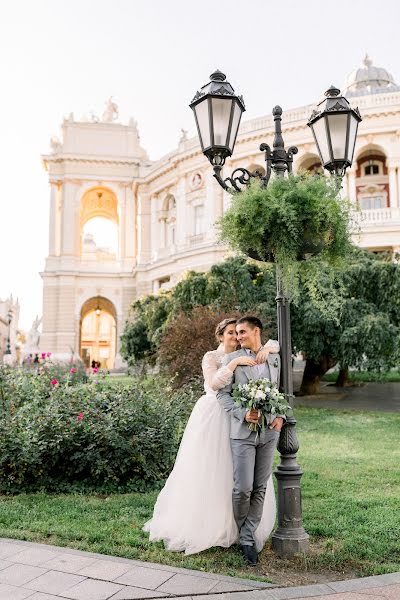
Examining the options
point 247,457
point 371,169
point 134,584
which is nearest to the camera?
point 134,584

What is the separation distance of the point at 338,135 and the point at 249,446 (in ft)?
10.1

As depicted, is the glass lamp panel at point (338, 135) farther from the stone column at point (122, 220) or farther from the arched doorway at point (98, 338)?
the arched doorway at point (98, 338)

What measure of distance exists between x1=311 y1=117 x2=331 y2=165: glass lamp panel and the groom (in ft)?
6.54

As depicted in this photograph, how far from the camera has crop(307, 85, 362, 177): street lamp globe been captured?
5.40m

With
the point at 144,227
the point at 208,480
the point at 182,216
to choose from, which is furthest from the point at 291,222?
the point at 144,227

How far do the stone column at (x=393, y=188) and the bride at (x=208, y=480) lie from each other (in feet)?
93.9

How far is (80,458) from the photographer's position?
21.7 ft

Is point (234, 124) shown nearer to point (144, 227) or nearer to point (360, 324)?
point (360, 324)

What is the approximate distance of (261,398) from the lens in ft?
13.9

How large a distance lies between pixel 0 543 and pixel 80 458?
199cm

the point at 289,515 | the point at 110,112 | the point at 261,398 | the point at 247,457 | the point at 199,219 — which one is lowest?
the point at 289,515

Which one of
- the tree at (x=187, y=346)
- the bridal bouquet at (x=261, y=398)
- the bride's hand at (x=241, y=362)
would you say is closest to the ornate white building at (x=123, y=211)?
the tree at (x=187, y=346)

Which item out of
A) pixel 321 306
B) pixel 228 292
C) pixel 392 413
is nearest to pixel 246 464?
pixel 321 306

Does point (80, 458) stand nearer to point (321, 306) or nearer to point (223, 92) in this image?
point (321, 306)
